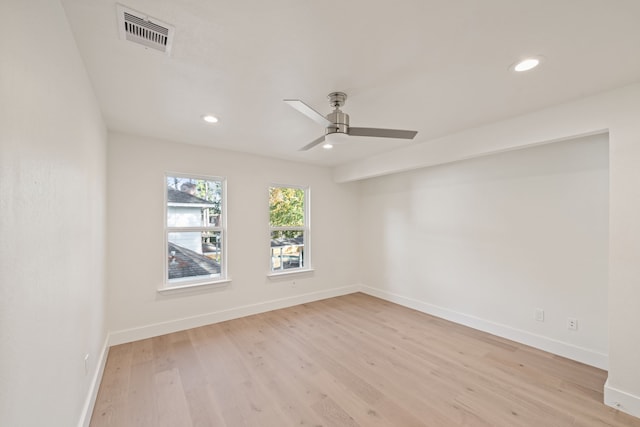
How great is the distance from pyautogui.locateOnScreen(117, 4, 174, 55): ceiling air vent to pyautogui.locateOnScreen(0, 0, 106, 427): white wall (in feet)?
0.83

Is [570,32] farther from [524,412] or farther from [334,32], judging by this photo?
[524,412]

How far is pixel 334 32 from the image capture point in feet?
4.84

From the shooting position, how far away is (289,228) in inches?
177

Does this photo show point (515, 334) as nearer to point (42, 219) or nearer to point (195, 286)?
point (195, 286)

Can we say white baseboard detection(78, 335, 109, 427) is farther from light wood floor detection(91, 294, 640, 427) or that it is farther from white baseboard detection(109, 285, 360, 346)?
white baseboard detection(109, 285, 360, 346)

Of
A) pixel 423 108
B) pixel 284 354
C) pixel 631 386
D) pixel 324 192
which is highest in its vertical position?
pixel 423 108

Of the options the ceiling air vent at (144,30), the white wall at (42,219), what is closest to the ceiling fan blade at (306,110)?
the ceiling air vent at (144,30)

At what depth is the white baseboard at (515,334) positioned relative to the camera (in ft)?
8.50

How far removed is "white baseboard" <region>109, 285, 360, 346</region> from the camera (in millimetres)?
3093

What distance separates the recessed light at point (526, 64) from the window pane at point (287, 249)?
3.54 meters

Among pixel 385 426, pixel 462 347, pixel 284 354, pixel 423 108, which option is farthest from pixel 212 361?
pixel 423 108

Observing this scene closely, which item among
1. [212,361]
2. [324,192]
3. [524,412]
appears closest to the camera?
[524,412]

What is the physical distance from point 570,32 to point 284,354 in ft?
11.0

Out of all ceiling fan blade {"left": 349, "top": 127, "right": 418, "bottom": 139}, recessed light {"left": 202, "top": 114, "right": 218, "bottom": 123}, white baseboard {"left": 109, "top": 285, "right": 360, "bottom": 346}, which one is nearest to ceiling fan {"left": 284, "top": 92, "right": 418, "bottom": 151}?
ceiling fan blade {"left": 349, "top": 127, "right": 418, "bottom": 139}
